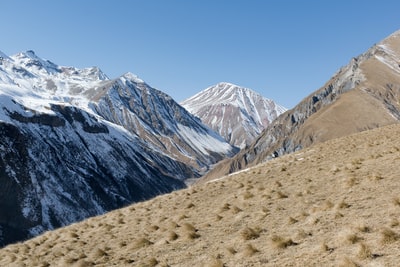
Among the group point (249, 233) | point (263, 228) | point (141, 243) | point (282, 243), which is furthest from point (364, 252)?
point (141, 243)

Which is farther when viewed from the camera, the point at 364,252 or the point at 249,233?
the point at 249,233

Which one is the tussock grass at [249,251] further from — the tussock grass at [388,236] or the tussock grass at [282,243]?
the tussock grass at [388,236]

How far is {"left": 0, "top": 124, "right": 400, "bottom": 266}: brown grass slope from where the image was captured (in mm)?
11258

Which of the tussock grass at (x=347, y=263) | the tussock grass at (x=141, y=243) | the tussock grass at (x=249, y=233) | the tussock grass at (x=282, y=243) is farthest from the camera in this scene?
the tussock grass at (x=141, y=243)

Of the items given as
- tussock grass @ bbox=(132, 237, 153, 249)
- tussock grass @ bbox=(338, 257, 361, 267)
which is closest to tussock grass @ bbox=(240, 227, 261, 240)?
tussock grass @ bbox=(132, 237, 153, 249)

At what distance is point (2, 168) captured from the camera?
12394cm

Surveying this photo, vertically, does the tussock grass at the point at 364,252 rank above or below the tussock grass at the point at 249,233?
below

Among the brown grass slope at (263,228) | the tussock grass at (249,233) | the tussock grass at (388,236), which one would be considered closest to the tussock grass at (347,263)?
the brown grass slope at (263,228)

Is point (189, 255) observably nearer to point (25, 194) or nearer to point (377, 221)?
point (377, 221)

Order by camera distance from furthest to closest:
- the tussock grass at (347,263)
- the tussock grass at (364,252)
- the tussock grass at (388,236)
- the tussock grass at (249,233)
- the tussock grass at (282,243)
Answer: the tussock grass at (249,233) → the tussock grass at (282,243) → the tussock grass at (388,236) → the tussock grass at (364,252) → the tussock grass at (347,263)

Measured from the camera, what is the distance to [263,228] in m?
14.8

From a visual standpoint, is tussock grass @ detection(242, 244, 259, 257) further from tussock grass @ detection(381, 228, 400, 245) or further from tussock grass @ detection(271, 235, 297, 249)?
tussock grass @ detection(381, 228, 400, 245)

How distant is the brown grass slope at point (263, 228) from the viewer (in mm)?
11258

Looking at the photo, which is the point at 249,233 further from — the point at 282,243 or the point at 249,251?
the point at 282,243
